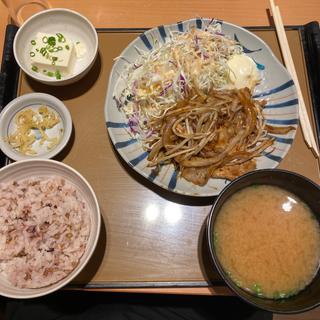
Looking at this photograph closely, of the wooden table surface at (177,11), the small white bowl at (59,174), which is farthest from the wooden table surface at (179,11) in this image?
the small white bowl at (59,174)

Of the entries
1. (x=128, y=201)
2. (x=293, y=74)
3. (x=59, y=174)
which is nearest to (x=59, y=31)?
(x=59, y=174)

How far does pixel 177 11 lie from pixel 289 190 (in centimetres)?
114

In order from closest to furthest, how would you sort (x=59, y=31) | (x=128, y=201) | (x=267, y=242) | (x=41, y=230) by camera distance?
1. (x=267, y=242)
2. (x=41, y=230)
3. (x=128, y=201)
4. (x=59, y=31)

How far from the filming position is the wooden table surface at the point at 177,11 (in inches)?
73.5

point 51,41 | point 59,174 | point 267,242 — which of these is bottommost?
point 267,242

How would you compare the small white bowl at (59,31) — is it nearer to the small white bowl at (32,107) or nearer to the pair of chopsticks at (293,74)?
the small white bowl at (32,107)

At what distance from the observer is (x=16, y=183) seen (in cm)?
143

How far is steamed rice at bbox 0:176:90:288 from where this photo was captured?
1308 millimetres

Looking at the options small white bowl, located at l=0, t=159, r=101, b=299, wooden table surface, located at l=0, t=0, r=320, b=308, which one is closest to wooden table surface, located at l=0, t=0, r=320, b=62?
wooden table surface, located at l=0, t=0, r=320, b=308

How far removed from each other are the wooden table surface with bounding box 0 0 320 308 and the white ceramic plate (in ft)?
0.56

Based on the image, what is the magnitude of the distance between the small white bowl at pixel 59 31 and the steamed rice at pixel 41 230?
0.53m

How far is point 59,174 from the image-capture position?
4.76 ft

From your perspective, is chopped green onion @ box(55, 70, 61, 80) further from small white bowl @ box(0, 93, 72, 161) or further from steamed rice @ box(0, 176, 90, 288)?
steamed rice @ box(0, 176, 90, 288)

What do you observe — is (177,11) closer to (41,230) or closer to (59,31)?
(59,31)
